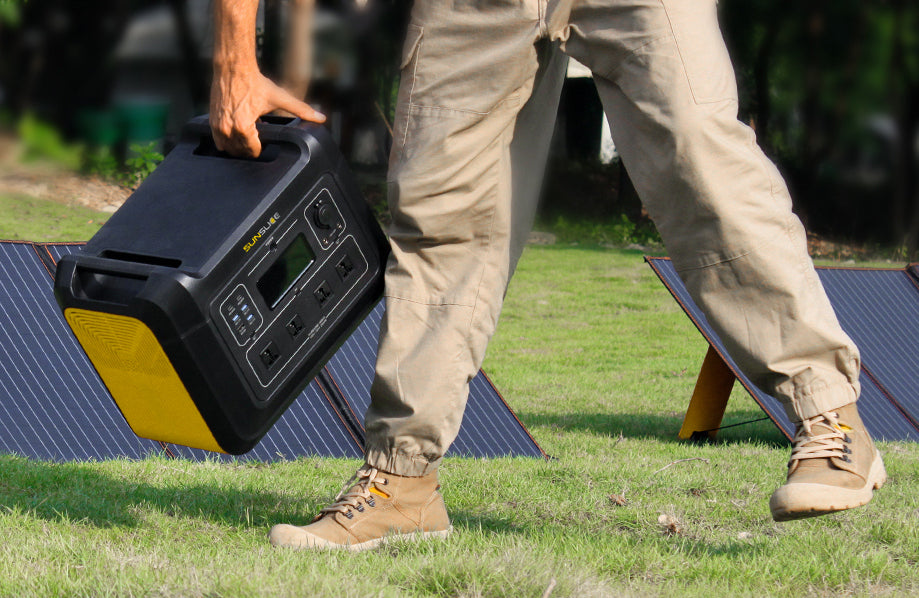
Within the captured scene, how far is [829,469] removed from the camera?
7.95ft

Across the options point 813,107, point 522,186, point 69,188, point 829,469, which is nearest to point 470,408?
point 522,186

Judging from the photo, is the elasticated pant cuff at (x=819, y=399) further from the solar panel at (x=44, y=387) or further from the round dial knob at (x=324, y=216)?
the solar panel at (x=44, y=387)

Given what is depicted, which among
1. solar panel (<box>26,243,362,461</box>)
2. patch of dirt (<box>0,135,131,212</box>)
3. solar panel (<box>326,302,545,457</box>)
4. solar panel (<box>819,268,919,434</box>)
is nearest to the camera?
solar panel (<box>26,243,362,461</box>)

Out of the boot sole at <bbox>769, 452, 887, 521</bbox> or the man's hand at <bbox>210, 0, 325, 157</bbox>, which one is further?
the man's hand at <bbox>210, 0, 325, 157</bbox>

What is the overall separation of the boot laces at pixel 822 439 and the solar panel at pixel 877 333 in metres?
2.80

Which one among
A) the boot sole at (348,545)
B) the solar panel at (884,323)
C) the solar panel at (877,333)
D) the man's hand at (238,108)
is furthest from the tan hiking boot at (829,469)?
the solar panel at (884,323)

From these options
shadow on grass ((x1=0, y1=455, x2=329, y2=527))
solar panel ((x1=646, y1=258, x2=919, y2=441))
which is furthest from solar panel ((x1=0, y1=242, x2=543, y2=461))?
solar panel ((x1=646, y1=258, x2=919, y2=441))

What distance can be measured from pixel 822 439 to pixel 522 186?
95 centimetres

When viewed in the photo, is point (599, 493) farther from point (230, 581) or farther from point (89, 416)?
point (89, 416)

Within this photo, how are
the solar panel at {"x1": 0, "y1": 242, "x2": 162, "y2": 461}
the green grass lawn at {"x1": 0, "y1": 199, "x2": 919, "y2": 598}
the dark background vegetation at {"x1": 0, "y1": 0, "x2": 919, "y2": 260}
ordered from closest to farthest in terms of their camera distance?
the green grass lawn at {"x1": 0, "y1": 199, "x2": 919, "y2": 598} → the solar panel at {"x1": 0, "y1": 242, "x2": 162, "y2": 461} → the dark background vegetation at {"x1": 0, "y1": 0, "x2": 919, "y2": 260}

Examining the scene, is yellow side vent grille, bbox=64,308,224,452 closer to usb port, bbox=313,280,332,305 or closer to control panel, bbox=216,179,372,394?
control panel, bbox=216,179,372,394

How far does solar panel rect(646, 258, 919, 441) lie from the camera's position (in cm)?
561

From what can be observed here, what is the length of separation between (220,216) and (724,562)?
1.34 metres

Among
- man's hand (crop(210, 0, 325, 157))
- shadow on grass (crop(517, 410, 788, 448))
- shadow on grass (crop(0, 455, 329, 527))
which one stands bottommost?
shadow on grass (crop(517, 410, 788, 448))
